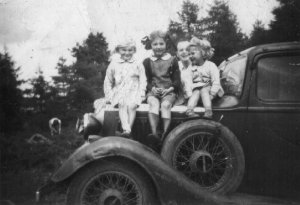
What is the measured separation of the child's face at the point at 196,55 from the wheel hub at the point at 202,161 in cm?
136

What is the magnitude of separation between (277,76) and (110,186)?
7.70 ft

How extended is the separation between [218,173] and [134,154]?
1138mm

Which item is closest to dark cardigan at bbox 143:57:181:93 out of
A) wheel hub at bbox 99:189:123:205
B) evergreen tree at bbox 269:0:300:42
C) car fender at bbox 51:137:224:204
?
car fender at bbox 51:137:224:204

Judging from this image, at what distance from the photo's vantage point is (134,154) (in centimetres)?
313

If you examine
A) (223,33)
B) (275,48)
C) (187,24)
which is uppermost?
(187,24)

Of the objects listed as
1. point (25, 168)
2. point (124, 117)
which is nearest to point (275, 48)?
point (124, 117)

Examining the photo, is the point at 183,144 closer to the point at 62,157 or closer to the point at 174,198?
the point at 174,198

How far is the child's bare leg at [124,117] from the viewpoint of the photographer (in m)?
3.67

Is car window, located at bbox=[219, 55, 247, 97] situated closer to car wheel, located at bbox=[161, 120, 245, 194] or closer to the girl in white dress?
car wheel, located at bbox=[161, 120, 245, 194]

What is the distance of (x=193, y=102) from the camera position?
12.2ft

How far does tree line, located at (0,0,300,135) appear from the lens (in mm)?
16469

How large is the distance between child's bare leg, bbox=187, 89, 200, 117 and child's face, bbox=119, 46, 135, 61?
1135 millimetres

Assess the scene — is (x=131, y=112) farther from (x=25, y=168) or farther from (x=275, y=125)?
(x=25, y=168)

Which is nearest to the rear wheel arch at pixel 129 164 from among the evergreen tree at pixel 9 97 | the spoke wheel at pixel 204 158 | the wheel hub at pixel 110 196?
the wheel hub at pixel 110 196
